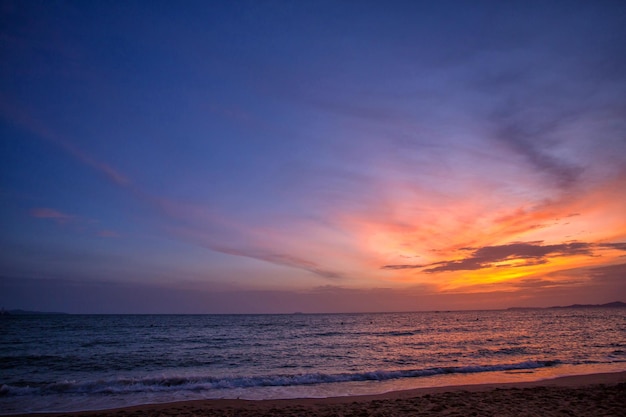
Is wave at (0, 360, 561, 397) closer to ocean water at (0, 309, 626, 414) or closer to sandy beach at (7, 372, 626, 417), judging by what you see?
ocean water at (0, 309, 626, 414)

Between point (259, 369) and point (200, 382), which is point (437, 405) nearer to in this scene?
point (200, 382)

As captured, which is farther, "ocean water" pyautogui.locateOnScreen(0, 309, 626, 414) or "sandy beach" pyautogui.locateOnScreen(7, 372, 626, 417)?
"ocean water" pyautogui.locateOnScreen(0, 309, 626, 414)

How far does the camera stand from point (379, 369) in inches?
885

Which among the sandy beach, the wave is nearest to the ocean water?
the wave

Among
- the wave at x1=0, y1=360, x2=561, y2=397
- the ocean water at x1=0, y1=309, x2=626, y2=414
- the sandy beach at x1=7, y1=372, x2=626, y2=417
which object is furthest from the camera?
the wave at x1=0, y1=360, x2=561, y2=397

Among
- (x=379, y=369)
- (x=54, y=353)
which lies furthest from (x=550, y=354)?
(x=54, y=353)

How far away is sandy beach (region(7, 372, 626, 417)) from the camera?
11805 millimetres

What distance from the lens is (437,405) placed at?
12.7m

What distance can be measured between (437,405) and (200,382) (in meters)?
12.7

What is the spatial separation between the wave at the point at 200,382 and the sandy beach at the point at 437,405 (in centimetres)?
418

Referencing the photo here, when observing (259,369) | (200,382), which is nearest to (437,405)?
(200,382)

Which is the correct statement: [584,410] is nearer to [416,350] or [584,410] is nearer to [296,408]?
[296,408]

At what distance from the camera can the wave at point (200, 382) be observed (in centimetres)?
1741

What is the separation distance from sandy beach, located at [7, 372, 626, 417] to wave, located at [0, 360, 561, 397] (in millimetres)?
4177
